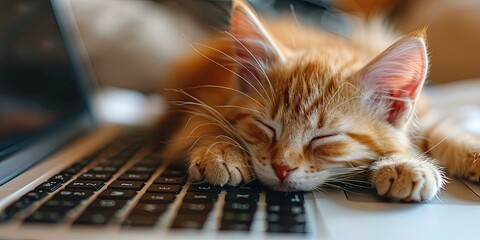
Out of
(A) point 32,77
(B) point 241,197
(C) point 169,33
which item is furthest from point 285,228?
(C) point 169,33

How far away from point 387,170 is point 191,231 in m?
0.35

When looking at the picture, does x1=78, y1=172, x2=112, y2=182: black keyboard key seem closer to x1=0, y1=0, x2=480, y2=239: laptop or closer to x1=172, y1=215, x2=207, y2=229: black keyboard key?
x1=0, y1=0, x2=480, y2=239: laptop

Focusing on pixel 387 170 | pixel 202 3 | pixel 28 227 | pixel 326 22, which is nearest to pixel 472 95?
pixel 326 22

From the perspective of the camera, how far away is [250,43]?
0.93 meters

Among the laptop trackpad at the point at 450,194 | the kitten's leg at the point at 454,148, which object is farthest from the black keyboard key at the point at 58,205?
the kitten's leg at the point at 454,148

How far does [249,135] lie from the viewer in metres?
0.89

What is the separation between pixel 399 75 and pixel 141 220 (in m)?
0.50

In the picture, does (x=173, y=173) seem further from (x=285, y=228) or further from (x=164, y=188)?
(x=285, y=228)

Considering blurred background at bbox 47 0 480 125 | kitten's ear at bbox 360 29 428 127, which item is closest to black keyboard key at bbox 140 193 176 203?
kitten's ear at bbox 360 29 428 127

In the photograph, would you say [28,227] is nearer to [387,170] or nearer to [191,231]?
[191,231]

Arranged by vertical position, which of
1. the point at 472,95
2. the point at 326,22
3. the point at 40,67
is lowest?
the point at 472,95

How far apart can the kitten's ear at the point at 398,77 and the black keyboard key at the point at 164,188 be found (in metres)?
0.37

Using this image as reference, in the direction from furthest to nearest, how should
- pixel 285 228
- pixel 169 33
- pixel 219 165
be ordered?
pixel 169 33 → pixel 219 165 → pixel 285 228

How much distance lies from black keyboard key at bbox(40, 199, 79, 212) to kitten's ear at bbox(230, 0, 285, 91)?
423 millimetres
